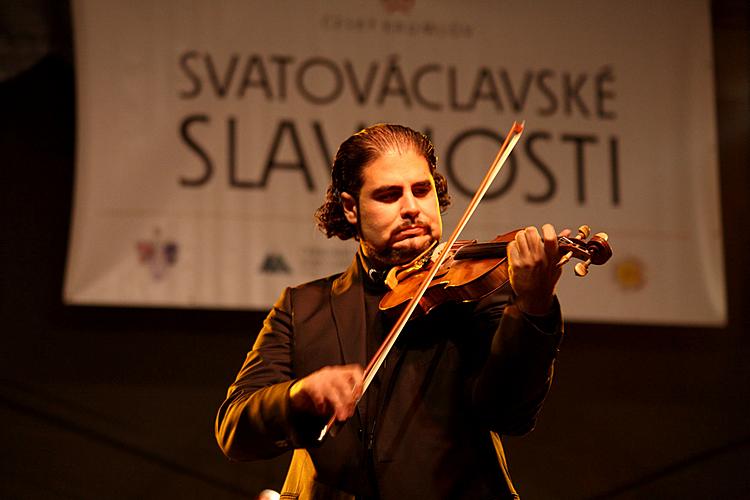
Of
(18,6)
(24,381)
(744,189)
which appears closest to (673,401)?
(744,189)

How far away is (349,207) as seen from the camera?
1991mm

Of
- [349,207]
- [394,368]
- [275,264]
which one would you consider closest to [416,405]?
[394,368]

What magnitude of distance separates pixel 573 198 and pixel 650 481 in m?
1.07

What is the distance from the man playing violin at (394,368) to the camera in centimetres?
153

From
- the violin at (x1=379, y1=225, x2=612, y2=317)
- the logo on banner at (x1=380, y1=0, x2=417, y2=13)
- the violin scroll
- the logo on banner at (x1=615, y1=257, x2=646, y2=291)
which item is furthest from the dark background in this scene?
the violin scroll

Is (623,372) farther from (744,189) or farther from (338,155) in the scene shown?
(338,155)

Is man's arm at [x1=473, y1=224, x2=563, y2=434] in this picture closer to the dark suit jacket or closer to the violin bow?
the dark suit jacket

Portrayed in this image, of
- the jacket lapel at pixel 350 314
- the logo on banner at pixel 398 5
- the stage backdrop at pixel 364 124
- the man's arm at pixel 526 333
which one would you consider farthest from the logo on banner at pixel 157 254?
the man's arm at pixel 526 333

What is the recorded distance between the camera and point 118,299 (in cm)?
334

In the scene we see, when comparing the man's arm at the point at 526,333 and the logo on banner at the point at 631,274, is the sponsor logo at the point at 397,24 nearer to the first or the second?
the logo on banner at the point at 631,274

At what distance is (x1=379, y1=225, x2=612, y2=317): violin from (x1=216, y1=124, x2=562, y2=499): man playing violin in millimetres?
49

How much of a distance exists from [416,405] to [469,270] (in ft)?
0.76

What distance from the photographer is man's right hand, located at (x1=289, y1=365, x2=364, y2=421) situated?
1424mm

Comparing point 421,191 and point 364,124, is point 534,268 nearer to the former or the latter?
point 421,191
